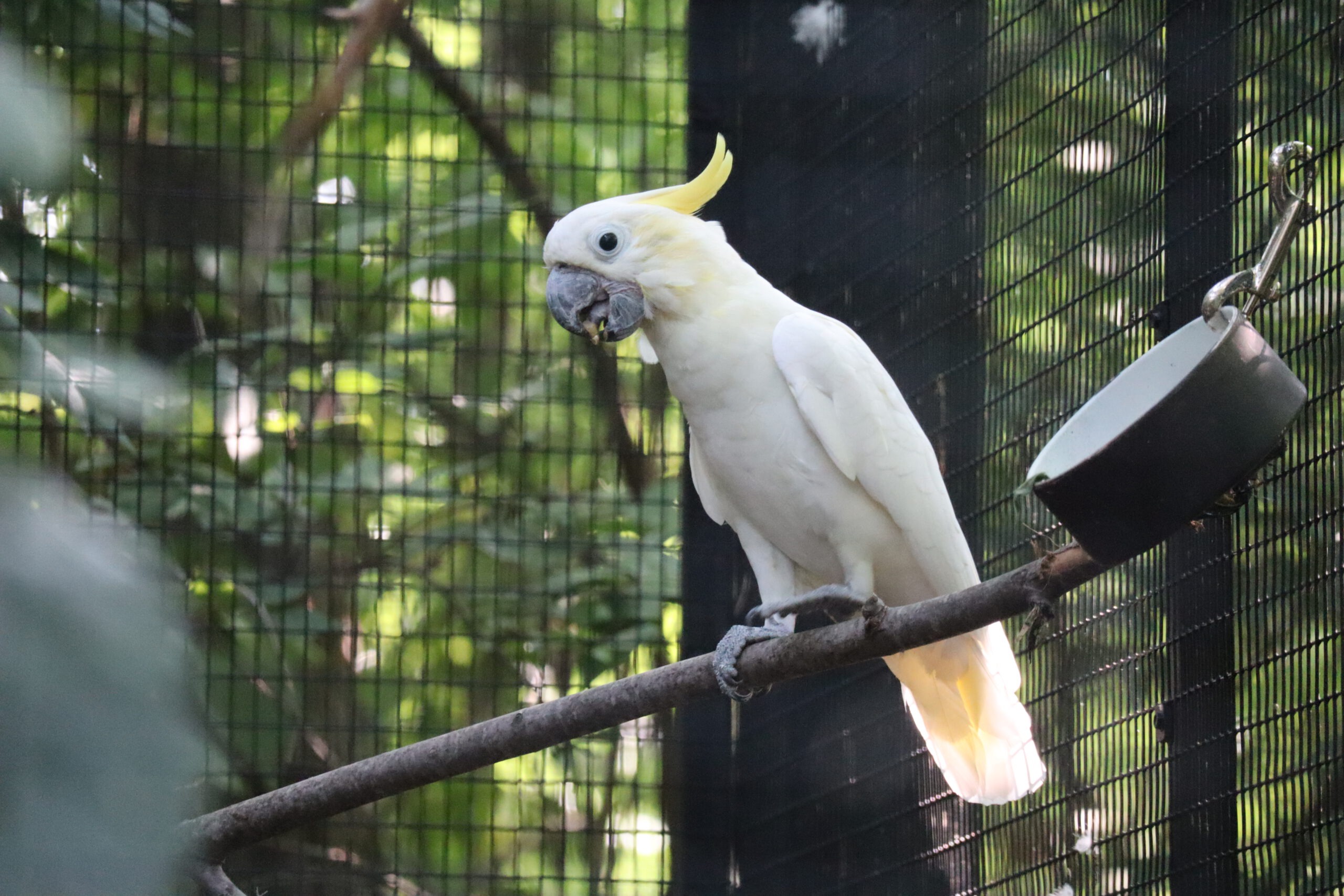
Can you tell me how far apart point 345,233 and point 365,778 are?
1.60m

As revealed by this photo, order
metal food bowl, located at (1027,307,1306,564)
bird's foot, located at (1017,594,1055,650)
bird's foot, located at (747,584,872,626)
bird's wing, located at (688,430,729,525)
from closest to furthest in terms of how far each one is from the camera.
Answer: metal food bowl, located at (1027,307,1306,564) → bird's foot, located at (1017,594,1055,650) → bird's foot, located at (747,584,872,626) → bird's wing, located at (688,430,729,525)

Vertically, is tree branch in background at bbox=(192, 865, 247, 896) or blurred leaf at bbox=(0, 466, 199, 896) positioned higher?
tree branch in background at bbox=(192, 865, 247, 896)

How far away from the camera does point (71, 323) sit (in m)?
2.22

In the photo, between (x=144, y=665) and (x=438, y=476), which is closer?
Result: (x=144, y=665)

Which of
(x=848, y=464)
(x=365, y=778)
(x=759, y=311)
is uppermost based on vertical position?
(x=759, y=311)

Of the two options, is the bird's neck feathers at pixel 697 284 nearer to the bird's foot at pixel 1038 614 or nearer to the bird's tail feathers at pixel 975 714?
the bird's tail feathers at pixel 975 714

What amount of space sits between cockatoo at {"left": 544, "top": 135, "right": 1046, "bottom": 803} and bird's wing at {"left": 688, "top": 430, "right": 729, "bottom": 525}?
0.09 metres

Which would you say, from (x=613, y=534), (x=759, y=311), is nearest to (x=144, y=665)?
(x=759, y=311)

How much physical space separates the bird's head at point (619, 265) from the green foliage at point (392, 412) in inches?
37.2

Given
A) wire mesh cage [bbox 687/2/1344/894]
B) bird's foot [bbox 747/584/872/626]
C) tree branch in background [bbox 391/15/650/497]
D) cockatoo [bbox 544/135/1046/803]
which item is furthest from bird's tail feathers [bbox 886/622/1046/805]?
tree branch in background [bbox 391/15/650/497]

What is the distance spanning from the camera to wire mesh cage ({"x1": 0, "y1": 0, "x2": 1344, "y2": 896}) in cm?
147

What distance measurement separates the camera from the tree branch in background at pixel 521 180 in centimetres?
270

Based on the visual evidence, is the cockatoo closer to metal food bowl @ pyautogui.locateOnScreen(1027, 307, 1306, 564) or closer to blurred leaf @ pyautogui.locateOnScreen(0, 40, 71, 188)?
metal food bowl @ pyautogui.locateOnScreen(1027, 307, 1306, 564)

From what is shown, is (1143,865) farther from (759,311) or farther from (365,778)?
(365,778)
